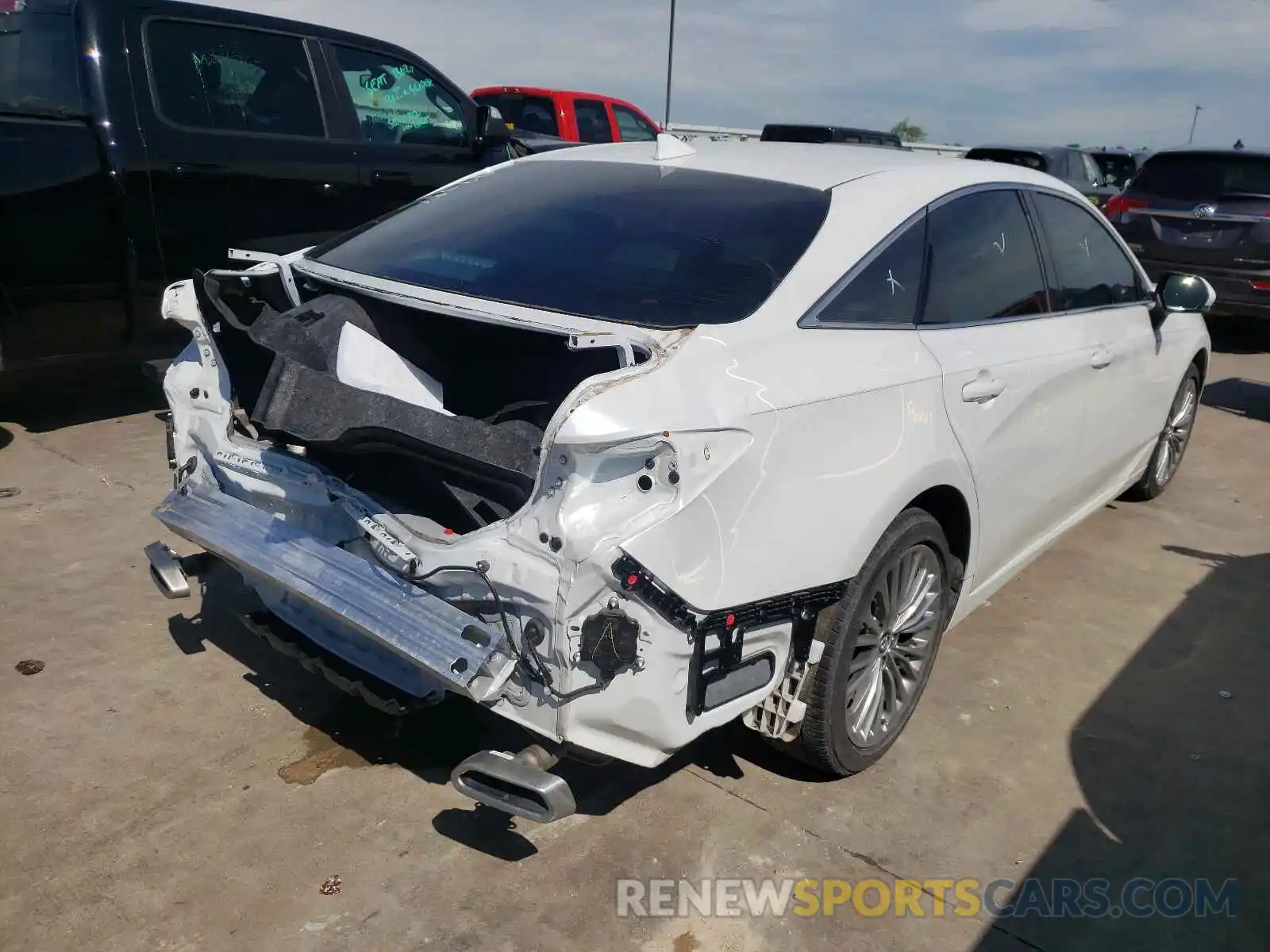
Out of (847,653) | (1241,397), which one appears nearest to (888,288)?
(847,653)

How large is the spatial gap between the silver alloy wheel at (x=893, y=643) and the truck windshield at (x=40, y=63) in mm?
4595

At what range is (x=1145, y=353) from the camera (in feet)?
14.1

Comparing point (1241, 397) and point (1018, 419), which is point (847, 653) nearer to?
point (1018, 419)

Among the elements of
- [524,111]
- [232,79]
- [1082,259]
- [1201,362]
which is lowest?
[1201,362]

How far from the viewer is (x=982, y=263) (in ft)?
10.8

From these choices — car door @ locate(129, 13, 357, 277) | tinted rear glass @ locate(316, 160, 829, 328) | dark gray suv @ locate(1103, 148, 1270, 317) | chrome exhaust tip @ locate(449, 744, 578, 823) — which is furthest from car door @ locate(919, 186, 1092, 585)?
dark gray suv @ locate(1103, 148, 1270, 317)

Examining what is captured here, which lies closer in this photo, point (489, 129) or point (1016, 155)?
point (489, 129)

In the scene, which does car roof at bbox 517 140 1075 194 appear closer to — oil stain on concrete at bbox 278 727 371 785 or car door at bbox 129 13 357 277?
oil stain on concrete at bbox 278 727 371 785

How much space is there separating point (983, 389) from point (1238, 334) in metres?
8.95

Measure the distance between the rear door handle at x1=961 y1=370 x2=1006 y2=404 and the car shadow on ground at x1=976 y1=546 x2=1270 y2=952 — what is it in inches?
45.3

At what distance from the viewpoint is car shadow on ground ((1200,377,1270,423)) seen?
7.40 meters

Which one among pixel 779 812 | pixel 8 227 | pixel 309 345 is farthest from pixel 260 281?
pixel 8 227

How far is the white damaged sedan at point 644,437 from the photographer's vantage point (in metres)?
2.17

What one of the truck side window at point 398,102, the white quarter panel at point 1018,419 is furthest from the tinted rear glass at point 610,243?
the truck side window at point 398,102
